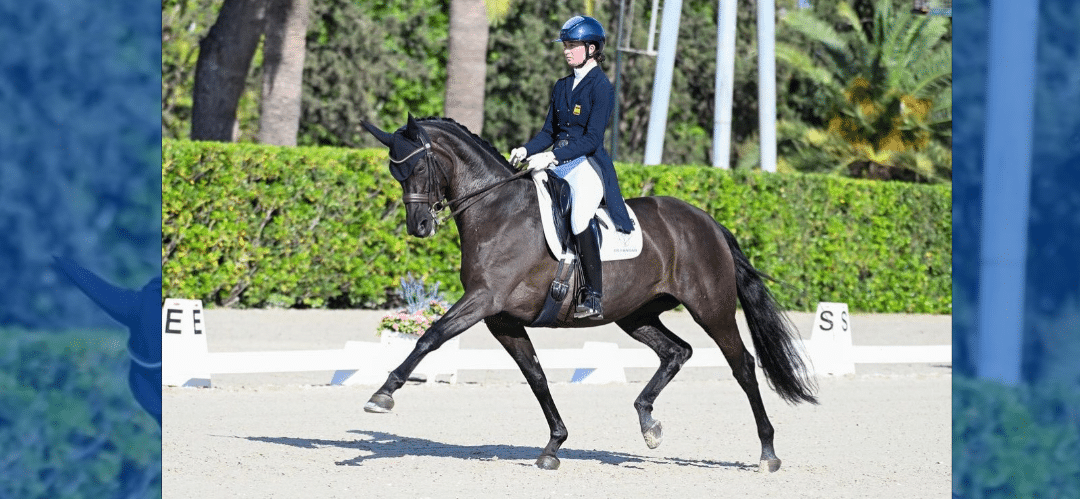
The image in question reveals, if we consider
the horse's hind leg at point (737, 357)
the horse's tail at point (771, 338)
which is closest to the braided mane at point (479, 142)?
the horse's hind leg at point (737, 357)

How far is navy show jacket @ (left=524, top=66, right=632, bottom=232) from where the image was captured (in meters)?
7.92

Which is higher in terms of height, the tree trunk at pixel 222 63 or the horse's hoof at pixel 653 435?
the tree trunk at pixel 222 63

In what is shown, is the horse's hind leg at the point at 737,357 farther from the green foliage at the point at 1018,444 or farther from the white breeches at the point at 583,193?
the green foliage at the point at 1018,444

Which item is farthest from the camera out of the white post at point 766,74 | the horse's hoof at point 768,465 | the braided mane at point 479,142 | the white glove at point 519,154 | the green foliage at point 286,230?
the white post at point 766,74

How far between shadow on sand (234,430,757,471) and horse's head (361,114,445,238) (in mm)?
1586

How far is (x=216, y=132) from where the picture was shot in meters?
22.9

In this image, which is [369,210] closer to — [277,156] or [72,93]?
[277,156]

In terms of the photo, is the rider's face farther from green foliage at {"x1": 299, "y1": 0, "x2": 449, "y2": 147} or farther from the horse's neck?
green foliage at {"x1": 299, "y1": 0, "x2": 449, "y2": 147}

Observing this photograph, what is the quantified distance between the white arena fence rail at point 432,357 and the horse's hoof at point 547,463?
308 cm

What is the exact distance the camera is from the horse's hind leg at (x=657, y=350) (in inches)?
336

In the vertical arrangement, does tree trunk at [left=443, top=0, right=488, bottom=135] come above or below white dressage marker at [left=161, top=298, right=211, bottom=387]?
above

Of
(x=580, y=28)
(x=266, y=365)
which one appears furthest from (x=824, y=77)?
(x=580, y=28)

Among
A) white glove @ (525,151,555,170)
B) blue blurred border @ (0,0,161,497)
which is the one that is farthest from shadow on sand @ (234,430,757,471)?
blue blurred border @ (0,0,161,497)

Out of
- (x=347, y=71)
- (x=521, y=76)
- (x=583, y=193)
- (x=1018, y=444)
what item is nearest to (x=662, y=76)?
(x=583, y=193)
